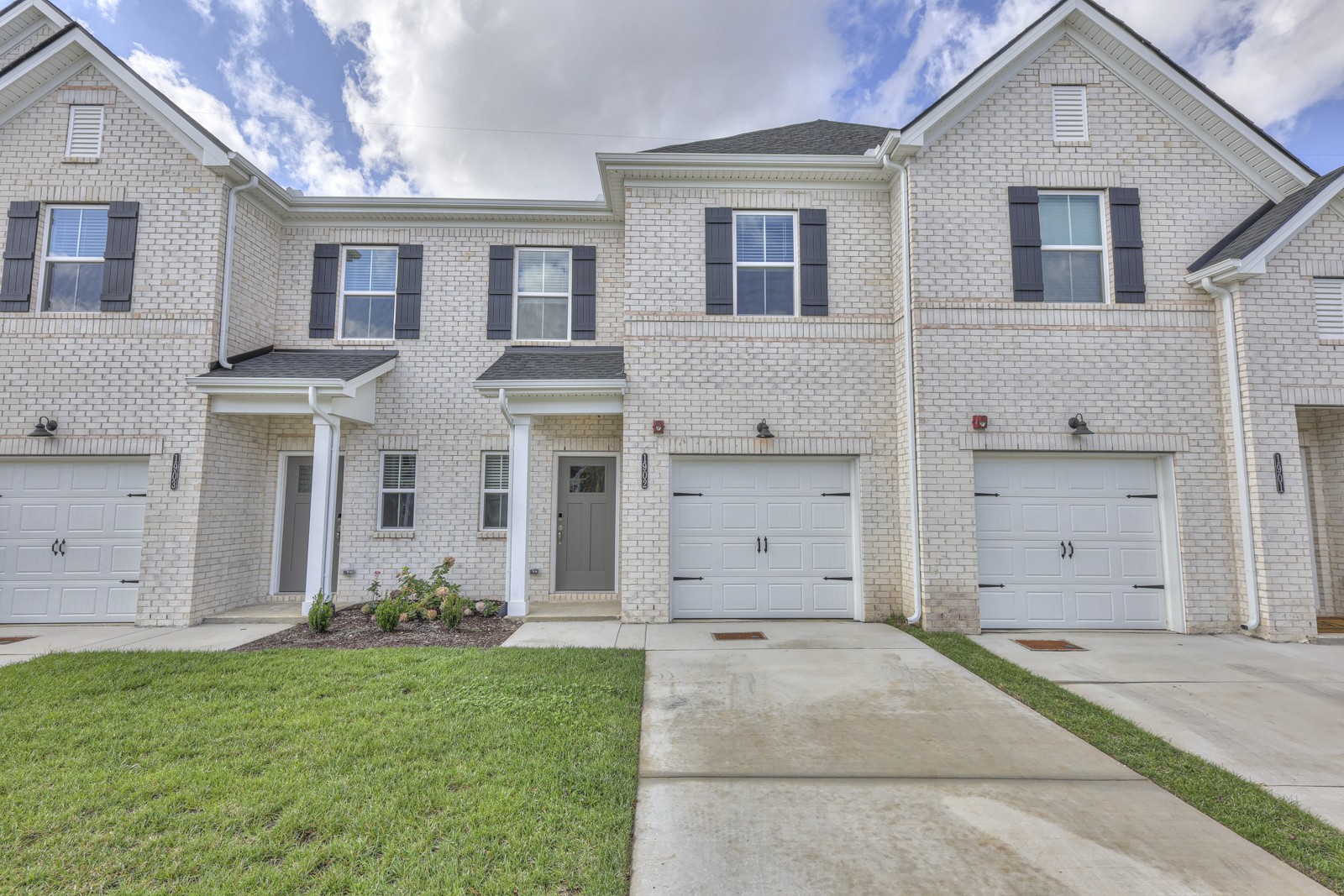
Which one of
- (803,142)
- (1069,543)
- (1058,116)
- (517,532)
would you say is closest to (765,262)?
(803,142)

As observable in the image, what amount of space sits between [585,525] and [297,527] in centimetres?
448

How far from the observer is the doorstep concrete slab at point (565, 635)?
21.9 feet

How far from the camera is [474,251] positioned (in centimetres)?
955

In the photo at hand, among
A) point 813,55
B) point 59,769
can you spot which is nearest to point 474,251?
point 59,769

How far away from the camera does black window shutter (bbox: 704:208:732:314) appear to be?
824 centimetres

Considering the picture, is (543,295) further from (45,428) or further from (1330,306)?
(1330,306)

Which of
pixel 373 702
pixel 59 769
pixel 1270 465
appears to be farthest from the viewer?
pixel 1270 465

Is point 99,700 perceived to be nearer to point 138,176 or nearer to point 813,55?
point 138,176

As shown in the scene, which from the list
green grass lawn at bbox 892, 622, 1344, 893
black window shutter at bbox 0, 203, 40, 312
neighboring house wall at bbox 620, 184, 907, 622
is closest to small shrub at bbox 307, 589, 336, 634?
neighboring house wall at bbox 620, 184, 907, 622

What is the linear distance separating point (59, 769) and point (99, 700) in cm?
152

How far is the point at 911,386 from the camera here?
766 cm

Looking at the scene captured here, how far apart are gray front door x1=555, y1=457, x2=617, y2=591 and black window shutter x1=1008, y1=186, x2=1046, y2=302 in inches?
243

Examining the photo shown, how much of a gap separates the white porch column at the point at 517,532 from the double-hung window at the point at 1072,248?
7.43 metres

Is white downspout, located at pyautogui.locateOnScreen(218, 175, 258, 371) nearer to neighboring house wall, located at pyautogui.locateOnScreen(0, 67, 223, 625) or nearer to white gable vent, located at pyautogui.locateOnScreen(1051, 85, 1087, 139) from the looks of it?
neighboring house wall, located at pyautogui.locateOnScreen(0, 67, 223, 625)
